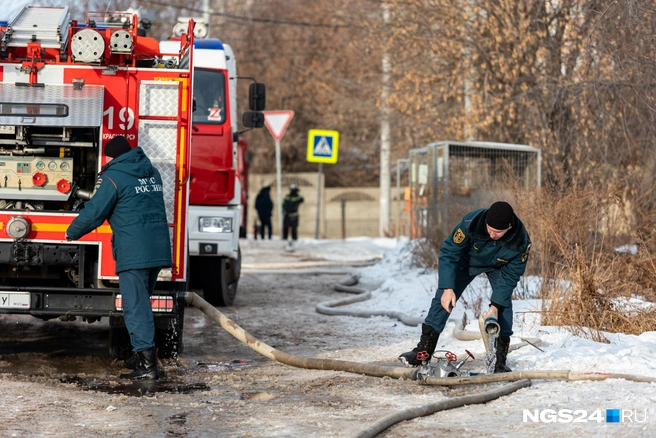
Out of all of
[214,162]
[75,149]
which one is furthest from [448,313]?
[214,162]

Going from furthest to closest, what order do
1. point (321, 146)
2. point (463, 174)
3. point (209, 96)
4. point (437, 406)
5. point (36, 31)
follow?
point (321, 146)
point (463, 174)
point (209, 96)
point (36, 31)
point (437, 406)

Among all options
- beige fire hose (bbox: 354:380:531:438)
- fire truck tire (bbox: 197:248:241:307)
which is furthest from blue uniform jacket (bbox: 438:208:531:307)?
fire truck tire (bbox: 197:248:241:307)

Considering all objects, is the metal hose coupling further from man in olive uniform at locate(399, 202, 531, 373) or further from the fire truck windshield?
the fire truck windshield

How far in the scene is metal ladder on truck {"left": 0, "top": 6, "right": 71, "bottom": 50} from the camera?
837cm

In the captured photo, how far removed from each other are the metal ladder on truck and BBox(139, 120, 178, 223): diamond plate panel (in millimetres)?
999

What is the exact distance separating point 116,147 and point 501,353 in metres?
3.32

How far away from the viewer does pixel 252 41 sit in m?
40.7

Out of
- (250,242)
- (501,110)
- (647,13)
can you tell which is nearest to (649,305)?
(647,13)

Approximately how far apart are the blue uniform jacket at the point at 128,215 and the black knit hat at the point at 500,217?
256cm

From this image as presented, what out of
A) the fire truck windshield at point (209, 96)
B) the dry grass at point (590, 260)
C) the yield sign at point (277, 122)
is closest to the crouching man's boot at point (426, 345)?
the dry grass at point (590, 260)

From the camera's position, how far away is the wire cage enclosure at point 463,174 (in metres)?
14.6

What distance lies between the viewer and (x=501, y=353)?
7.48 meters

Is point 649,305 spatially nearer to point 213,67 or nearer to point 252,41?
point 213,67

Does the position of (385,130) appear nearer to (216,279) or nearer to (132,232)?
(216,279)
